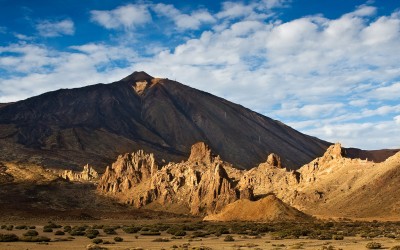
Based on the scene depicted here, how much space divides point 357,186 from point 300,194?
518 inches

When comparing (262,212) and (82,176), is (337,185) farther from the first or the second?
(82,176)

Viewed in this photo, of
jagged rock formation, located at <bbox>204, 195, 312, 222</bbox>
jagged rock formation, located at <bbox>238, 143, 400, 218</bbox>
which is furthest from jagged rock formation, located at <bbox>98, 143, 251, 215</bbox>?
jagged rock formation, located at <bbox>204, 195, 312, 222</bbox>

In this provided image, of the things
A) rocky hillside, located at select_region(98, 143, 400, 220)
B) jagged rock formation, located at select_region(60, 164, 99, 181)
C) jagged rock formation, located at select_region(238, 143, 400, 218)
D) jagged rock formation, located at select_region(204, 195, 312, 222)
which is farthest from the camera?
jagged rock formation, located at select_region(60, 164, 99, 181)

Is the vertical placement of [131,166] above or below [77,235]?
above

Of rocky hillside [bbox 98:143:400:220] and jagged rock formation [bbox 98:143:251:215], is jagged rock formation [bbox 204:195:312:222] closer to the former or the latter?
rocky hillside [bbox 98:143:400:220]

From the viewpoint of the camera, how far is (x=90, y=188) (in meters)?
141

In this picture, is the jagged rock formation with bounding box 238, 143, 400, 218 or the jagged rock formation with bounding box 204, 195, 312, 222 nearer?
the jagged rock formation with bounding box 204, 195, 312, 222

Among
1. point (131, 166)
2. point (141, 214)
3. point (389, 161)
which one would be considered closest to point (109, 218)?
point (141, 214)

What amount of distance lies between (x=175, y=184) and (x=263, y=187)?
22380mm

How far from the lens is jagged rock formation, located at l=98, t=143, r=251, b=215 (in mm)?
107625

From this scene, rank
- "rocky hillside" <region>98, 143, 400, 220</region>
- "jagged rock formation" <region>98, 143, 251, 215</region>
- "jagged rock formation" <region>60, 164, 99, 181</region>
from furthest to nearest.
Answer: "jagged rock formation" <region>60, 164, 99, 181</region> < "jagged rock formation" <region>98, 143, 251, 215</region> < "rocky hillside" <region>98, 143, 400, 220</region>

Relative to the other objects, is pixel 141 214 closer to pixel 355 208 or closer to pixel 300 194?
pixel 300 194

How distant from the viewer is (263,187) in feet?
383

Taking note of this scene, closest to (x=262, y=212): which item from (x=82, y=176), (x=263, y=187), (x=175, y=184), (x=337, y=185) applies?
(x=337, y=185)
